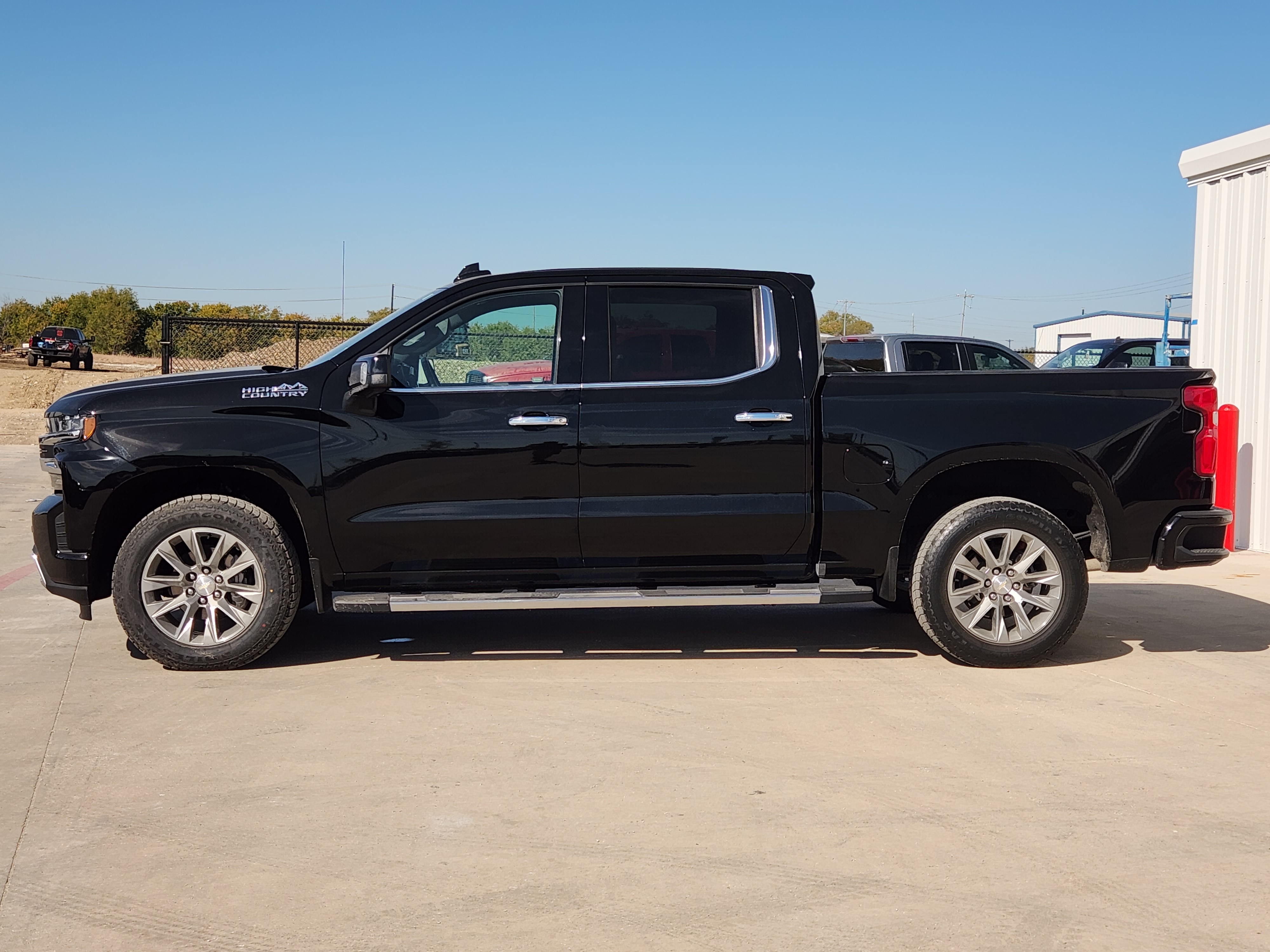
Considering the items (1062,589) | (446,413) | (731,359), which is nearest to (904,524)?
(1062,589)

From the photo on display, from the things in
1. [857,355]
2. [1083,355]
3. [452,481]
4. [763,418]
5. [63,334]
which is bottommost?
[452,481]

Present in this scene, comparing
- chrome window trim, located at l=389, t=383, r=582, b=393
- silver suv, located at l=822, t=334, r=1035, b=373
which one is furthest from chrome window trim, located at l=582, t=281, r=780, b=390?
silver suv, located at l=822, t=334, r=1035, b=373

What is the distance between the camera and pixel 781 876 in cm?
366

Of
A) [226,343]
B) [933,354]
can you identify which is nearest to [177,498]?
[933,354]

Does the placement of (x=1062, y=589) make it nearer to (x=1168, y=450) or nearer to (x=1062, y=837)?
(x=1168, y=450)

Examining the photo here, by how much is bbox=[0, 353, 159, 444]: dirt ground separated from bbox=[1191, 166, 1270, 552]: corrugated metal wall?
1443cm

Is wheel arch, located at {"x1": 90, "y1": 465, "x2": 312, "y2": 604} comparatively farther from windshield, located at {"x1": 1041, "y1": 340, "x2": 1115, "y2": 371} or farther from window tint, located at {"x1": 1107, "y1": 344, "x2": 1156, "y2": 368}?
windshield, located at {"x1": 1041, "y1": 340, "x2": 1115, "y2": 371}

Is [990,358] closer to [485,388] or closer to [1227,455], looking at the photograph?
[1227,455]

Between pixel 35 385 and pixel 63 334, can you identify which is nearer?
pixel 35 385

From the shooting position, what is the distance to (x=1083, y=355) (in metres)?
22.2

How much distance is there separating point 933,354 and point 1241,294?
3.67 m

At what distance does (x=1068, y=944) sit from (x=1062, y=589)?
3295mm

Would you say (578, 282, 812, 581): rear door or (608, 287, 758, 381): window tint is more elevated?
(608, 287, 758, 381): window tint

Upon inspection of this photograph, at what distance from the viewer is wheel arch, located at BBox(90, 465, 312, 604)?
20.3 feet
